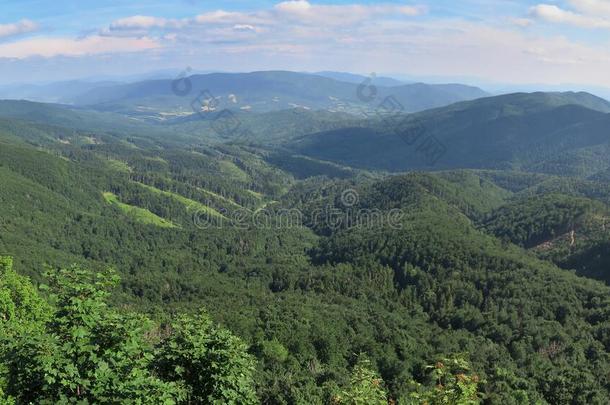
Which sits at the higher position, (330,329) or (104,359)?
(104,359)

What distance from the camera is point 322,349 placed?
10350 centimetres

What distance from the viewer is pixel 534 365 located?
3762 inches

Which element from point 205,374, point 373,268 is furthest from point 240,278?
point 205,374

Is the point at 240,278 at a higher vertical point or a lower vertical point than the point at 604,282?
lower

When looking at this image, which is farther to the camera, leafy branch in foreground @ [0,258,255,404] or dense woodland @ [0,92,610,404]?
dense woodland @ [0,92,610,404]

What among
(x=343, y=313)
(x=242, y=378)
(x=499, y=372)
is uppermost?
(x=242, y=378)

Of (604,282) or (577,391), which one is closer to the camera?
(577,391)

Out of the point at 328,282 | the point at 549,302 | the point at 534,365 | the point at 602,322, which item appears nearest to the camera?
the point at 534,365

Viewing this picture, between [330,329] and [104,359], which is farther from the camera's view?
[330,329]

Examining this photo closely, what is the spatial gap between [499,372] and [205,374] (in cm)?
6997

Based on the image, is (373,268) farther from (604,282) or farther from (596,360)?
(596,360)

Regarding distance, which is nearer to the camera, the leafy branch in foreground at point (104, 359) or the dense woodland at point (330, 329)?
the leafy branch in foreground at point (104, 359)

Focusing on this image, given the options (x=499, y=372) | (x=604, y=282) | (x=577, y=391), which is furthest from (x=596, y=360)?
(x=604, y=282)

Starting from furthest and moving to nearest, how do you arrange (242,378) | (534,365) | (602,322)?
(602,322), (534,365), (242,378)
